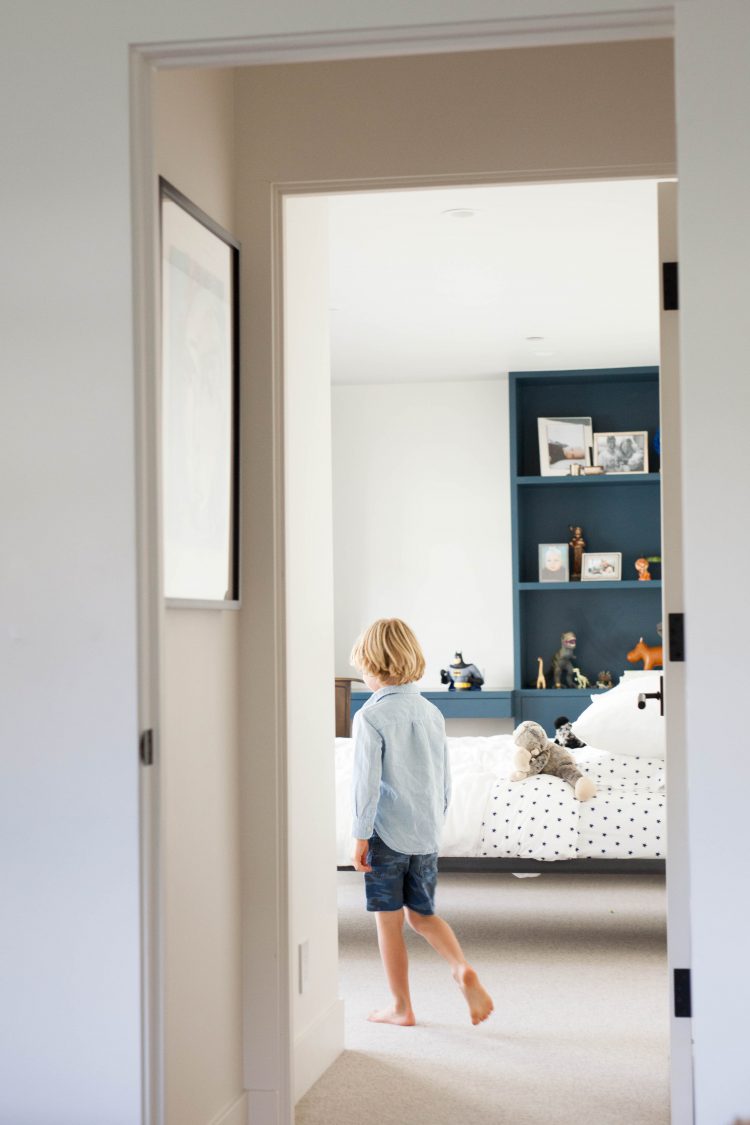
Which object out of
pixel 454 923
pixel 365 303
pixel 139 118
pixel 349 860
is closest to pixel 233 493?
pixel 139 118

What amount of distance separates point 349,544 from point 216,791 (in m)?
5.40

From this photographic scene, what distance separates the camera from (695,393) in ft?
6.01

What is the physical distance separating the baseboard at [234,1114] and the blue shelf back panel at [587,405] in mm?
5447

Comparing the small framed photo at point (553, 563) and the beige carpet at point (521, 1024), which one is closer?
the beige carpet at point (521, 1024)

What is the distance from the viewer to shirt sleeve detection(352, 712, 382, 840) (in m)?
3.71

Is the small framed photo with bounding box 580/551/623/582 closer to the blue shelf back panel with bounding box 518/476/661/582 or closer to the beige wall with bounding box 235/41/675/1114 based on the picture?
the blue shelf back panel with bounding box 518/476/661/582

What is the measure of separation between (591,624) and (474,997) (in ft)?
14.4

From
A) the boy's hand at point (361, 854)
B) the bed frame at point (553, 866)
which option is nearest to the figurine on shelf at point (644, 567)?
the bed frame at point (553, 866)

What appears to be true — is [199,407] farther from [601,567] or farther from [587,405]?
[587,405]

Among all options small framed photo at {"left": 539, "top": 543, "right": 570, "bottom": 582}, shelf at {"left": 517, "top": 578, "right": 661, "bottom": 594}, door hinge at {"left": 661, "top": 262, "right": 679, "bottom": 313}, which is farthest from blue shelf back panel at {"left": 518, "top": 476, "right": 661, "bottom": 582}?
door hinge at {"left": 661, "top": 262, "right": 679, "bottom": 313}

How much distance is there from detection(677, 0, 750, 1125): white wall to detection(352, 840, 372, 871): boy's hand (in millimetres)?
1943

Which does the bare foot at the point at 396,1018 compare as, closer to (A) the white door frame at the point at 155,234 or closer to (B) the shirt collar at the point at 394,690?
(B) the shirt collar at the point at 394,690

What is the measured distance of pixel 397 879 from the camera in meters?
3.85

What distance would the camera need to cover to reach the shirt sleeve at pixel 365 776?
3.71m
